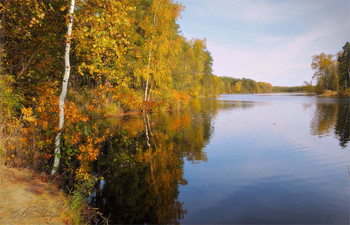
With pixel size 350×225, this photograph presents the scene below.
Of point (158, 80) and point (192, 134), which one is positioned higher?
point (158, 80)

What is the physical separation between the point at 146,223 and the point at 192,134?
10702mm

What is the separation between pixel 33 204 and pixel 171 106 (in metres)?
28.6

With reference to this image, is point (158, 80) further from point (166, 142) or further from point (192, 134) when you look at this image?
point (166, 142)

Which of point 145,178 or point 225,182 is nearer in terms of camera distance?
point 225,182

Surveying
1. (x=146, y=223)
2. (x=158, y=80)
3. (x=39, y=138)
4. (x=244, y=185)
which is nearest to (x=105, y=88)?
(x=39, y=138)

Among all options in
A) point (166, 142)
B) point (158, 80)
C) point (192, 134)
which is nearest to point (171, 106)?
point (158, 80)

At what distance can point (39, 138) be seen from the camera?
22.6ft

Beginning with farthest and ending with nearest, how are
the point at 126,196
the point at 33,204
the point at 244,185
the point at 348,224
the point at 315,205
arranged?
the point at 244,185
the point at 126,196
the point at 315,205
the point at 348,224
the point at 33,204

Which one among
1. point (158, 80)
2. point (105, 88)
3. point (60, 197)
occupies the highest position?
point (158, 80)

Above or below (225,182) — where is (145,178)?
above

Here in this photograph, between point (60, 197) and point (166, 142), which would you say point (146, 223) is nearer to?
point (60, 197)

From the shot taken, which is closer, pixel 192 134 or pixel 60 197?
pixel 60 197

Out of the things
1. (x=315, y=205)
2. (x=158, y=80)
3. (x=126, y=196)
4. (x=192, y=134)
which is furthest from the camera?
(x=158, y=80)

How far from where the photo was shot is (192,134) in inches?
627
